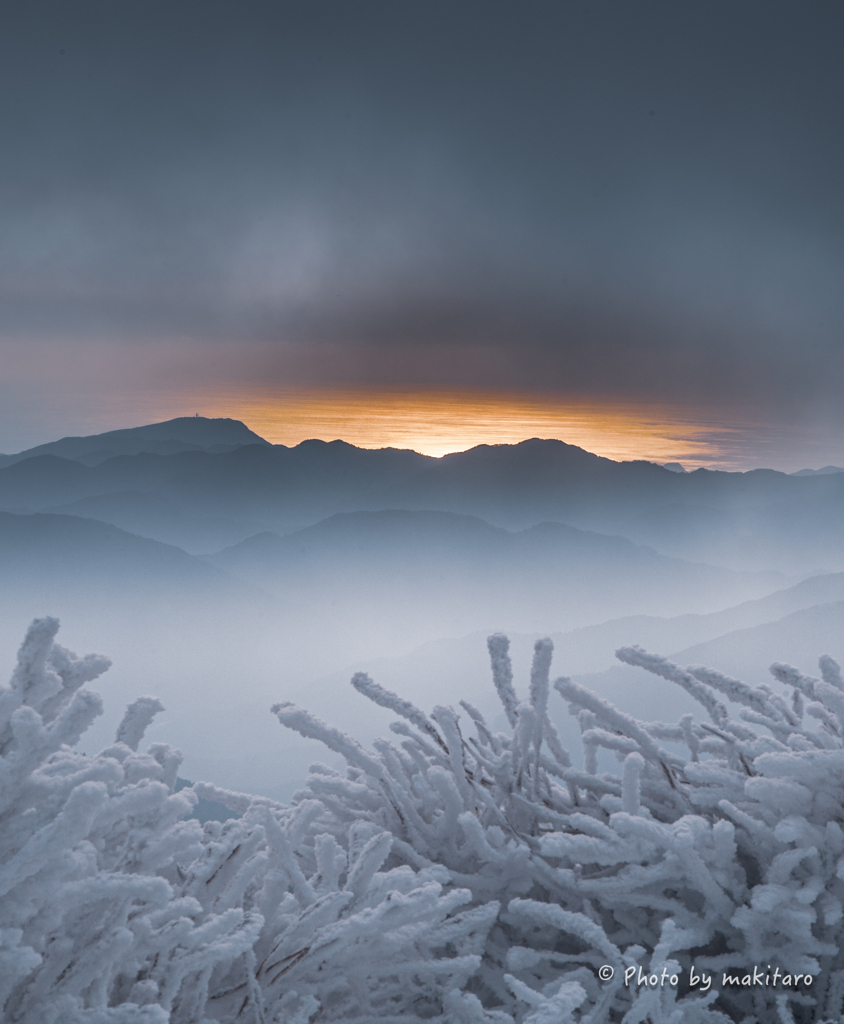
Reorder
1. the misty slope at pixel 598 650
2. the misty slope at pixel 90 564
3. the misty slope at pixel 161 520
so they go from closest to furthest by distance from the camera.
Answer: the misty slope at pixel 598 650 → the misty slope at pixel 161 520 → the misty slope at pixel 90 564

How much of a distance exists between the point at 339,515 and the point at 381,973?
11.4 metres

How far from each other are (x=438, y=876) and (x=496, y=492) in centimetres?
1017

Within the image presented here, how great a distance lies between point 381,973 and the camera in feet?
1.05

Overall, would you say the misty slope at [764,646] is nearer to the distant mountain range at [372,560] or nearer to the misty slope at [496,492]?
the distant mountain range at [372,560]

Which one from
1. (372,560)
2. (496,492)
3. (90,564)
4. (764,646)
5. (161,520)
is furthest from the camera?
(90,564)

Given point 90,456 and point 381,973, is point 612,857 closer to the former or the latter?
point 381,973

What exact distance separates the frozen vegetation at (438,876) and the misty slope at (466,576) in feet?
35.0

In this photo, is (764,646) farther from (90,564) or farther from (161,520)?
(90,564)

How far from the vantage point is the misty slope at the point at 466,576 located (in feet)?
38.2

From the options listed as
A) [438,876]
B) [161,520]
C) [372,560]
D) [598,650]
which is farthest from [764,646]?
[438,876]

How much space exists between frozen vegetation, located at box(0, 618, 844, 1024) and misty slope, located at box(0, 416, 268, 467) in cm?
1194

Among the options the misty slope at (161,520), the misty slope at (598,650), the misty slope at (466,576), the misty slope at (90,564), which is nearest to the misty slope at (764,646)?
the misty slope at (598,650)

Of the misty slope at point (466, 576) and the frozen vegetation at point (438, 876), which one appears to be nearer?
the frozen vegetation at point (438, 876)

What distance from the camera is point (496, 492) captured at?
1045 cm
